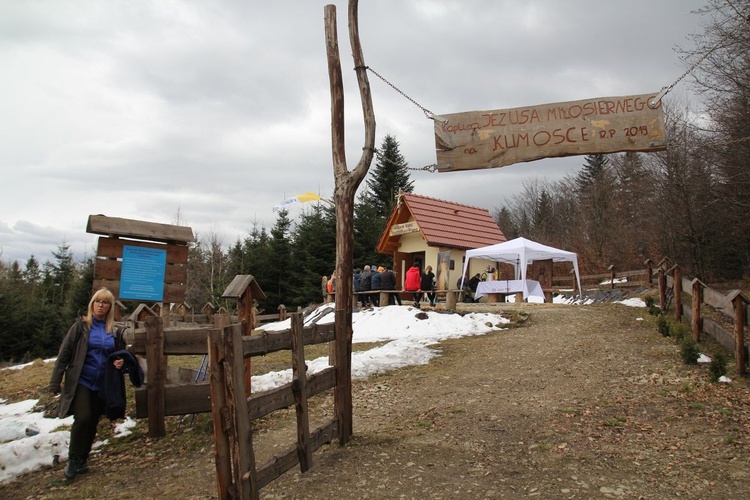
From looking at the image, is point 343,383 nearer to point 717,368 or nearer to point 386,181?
point 717,368

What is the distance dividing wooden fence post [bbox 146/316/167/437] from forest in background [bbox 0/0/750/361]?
15.3 ft

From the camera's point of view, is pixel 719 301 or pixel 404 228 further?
pixel 404 228

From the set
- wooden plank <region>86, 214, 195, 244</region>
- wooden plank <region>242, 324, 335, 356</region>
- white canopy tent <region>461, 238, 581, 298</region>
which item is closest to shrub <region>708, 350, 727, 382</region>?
wooden plank <region>242, 324, 335, 356</region>

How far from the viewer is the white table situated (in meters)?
21.6

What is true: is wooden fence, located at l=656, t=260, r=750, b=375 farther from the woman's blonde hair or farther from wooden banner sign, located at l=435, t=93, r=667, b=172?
the woman's blonde hair

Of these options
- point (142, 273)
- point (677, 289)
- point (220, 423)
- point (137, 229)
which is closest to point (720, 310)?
point (677, 289)

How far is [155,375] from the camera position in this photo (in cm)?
671

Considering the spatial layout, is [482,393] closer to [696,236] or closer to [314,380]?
[314,380]

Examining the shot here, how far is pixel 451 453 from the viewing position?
584 centimetres

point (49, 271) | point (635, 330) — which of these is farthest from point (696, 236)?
point (49, 271)

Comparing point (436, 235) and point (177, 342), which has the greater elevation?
point (436, 235)

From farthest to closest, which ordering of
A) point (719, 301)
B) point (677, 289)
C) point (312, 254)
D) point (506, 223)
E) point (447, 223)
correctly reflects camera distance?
point (506, 223) < point (312, 254) < point (447, 223) < point (677, 289) < point (719, 301)

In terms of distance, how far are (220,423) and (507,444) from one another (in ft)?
10.8

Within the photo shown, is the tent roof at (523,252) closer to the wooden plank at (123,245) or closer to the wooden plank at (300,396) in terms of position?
the wooden plank at (123,245)
